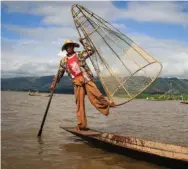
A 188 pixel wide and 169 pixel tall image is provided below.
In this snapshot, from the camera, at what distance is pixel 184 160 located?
5.52m

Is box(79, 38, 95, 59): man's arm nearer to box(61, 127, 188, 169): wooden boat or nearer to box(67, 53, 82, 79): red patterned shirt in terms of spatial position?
box(67, 53, 82, 79): red patterned shirt

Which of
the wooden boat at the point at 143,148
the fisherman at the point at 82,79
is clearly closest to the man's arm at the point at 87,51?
the fisherman at the point at 82,79

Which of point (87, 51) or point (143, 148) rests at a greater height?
point (87, 51)

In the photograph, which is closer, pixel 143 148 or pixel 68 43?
pixel 143 148

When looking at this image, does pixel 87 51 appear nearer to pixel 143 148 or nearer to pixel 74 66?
pixel 74 66

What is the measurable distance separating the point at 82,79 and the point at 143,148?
2.56 m

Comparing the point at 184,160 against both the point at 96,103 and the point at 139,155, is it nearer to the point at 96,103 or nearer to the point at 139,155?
the point at 139,155

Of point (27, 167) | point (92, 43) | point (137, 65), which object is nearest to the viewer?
point (27, 167)

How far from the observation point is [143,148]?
282 inches

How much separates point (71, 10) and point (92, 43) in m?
1.18

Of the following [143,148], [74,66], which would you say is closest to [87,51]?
[74,66]

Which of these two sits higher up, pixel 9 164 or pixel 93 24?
pixel 93 24

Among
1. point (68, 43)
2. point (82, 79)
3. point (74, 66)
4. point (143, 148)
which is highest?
point (68, 43)

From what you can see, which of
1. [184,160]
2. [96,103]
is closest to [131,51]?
[96,103]
